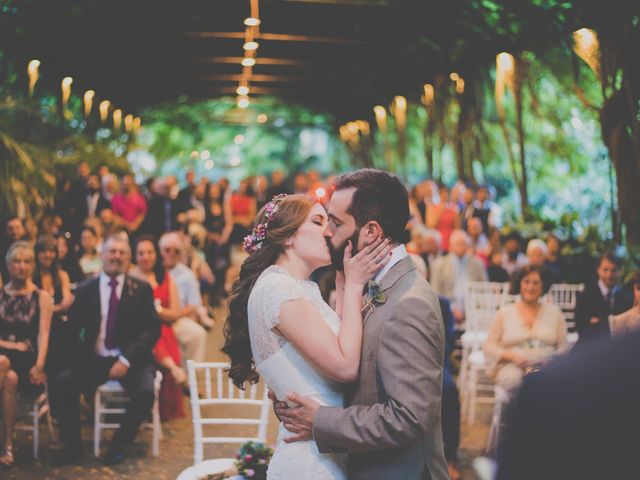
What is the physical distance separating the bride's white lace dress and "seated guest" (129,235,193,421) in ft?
13.3

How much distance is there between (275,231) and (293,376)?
48 centimetres

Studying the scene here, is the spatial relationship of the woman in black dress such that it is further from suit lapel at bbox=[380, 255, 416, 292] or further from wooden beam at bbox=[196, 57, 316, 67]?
suit lapel at bbox=[380, 255, 416, 292]

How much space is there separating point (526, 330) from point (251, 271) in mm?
3661

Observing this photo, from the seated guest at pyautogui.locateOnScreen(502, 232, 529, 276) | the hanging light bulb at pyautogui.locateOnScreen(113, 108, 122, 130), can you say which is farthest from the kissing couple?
the hanging light bulb at pyautogui.locateOnScreen(113, 108, 122, 130)

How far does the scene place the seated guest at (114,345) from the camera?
5.65m

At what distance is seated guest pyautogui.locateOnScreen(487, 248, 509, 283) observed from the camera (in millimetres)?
9604

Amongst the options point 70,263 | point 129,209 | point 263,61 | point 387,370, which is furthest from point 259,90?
point 387,370

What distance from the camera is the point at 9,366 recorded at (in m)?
5.61

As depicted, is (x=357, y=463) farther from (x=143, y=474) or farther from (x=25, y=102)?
(x=25, y=102)

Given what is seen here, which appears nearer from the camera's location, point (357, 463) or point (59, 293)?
point (357, 463)

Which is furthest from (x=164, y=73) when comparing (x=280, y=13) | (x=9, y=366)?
(x=9, y=366)

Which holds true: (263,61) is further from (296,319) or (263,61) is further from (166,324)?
(296,319)

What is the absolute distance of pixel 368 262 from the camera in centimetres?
229

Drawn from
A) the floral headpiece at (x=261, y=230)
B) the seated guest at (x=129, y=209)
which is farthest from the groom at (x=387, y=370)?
the seated guest at (x=129, y=209)
